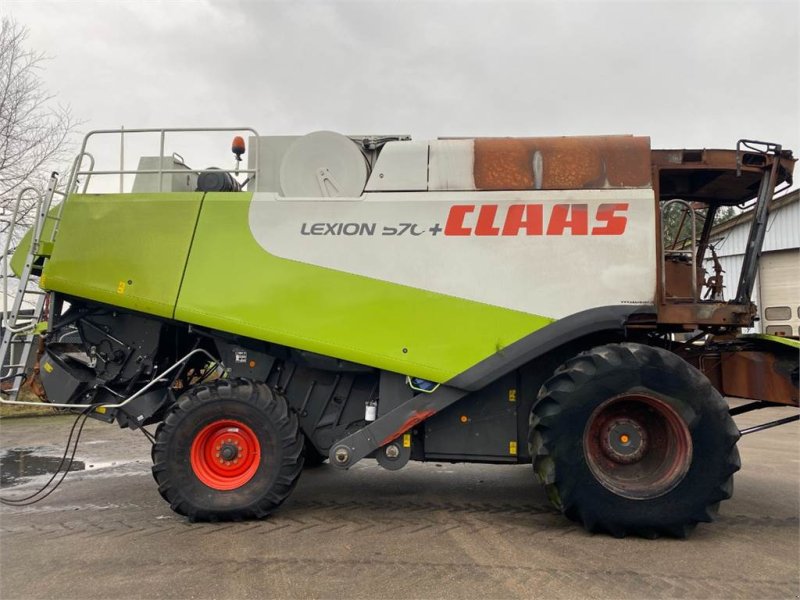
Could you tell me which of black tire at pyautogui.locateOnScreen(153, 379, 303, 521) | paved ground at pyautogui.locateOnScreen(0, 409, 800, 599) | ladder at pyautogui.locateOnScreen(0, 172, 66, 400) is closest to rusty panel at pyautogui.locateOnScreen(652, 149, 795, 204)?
paved ground at pyautogui.locateOnScreen(0, 409, 800, 599)

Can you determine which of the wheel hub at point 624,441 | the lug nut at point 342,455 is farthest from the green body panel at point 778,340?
the lug nut at point 342,455

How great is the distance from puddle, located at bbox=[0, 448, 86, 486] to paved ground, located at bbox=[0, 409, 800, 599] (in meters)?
0.83

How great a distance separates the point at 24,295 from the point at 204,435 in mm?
1941

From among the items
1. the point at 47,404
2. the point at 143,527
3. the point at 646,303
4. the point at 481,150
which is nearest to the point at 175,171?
the point at 47,404

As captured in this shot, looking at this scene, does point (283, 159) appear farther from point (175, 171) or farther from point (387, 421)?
point (387, 421)

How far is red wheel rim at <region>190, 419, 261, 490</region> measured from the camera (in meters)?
4.44

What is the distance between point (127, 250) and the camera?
15.0ft

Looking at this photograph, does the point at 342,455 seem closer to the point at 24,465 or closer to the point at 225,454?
the point at 225,454

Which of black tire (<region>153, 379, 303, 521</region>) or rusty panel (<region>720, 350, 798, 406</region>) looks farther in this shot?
rusty panel (<region>720, 350, 798, 406</region>)

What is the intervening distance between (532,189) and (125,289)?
11.1 feet

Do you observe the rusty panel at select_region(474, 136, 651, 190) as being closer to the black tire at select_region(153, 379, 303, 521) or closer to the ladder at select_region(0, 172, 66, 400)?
the black tire at select_region(153, 379, 303, 521)

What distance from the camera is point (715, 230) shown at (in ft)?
17.5

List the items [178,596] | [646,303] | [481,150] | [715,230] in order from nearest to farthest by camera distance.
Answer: [178,596] < [646,303] < [481,150] < [715,230]

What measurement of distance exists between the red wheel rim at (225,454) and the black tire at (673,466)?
2255mm
